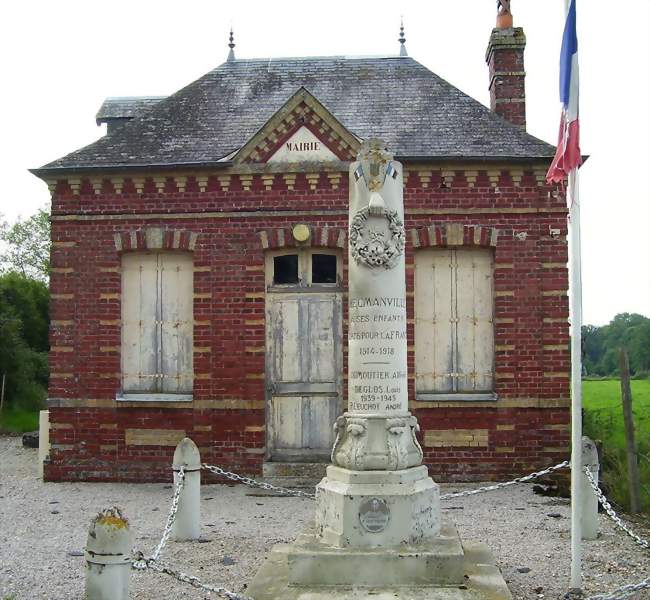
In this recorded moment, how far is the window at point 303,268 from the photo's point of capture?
1234 centimetres

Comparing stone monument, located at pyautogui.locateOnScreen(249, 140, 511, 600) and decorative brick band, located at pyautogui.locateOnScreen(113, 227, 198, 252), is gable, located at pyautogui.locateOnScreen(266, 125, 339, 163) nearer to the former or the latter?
decorative brick band, located at pyautogui.locateOnScreen(113, 227, 198, 252)

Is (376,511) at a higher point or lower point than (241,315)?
lower

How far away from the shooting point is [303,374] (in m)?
12.2

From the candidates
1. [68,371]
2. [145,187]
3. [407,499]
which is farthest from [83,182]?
[407,499]

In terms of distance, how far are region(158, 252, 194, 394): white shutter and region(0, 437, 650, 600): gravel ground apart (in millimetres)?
1652

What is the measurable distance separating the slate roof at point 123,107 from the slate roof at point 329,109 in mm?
1545

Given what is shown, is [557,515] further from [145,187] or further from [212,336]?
[145,187]

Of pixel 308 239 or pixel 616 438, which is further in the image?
pixel 616 438

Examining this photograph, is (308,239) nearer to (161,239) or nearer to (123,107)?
(161,239)

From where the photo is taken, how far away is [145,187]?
40.8 feet

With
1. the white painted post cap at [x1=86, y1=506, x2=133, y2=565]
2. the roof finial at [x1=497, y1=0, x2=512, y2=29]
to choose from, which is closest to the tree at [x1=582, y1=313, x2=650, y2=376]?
the roof finial at [x1=497, y1=0, x2=512, y2=29]

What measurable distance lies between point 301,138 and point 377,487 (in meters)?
7.16

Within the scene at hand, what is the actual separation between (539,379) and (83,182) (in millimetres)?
7597

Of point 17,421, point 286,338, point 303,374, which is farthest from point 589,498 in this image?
point 17,421
